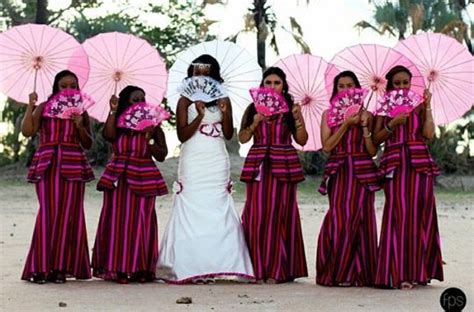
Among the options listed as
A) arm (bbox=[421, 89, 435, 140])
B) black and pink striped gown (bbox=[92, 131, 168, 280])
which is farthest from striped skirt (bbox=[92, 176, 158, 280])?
arm (bbox=[421, 89, 435, 140])

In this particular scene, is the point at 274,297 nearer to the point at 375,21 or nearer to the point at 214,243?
the point at 214,243

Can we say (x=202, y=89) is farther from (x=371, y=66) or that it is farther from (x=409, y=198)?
(x=409, y=198)

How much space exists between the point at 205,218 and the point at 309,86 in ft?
5.05

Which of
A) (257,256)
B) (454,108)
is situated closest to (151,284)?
(257,256)

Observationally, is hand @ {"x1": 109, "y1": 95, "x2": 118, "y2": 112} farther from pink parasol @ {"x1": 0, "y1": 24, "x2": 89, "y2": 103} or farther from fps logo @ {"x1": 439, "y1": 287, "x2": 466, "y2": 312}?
fps logo @ {"x1": 439, "y1": 287, "x2": 466, "y2": 312}

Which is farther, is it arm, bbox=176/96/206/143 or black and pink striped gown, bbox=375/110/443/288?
arm, bbox=176/96/206/143

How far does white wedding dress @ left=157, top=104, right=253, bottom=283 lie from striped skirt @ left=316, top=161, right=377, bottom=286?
724mm

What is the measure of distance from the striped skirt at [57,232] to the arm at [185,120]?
3.31 feet

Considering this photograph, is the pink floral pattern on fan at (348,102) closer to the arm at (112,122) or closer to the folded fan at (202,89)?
the folded fan at (202,89)

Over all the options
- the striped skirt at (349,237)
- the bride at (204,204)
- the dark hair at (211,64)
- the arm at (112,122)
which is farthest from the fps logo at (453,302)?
the arm at (112,122)

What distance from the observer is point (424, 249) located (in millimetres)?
9203

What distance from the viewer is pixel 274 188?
9.59 metres

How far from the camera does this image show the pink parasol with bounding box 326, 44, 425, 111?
9297mm

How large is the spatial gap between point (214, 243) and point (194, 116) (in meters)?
1.15
